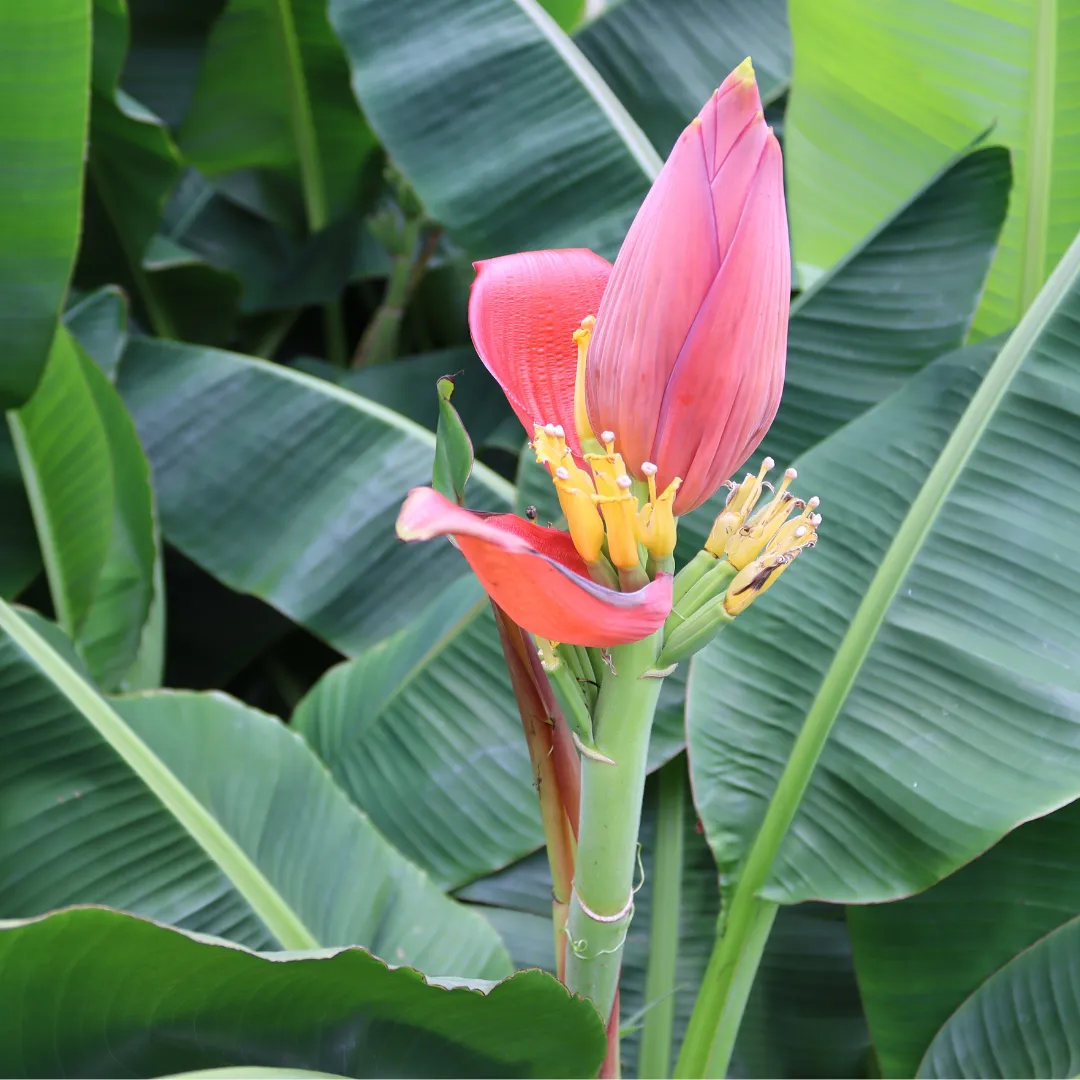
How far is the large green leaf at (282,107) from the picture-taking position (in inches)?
41.9

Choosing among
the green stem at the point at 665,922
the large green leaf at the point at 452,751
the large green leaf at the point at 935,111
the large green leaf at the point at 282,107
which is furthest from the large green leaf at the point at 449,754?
the large green leaf at the point at 282,107

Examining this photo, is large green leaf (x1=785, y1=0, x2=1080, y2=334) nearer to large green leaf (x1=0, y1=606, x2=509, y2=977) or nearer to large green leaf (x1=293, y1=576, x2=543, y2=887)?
large green leaf (x1=293, y1=576, x2=543, y2=887)

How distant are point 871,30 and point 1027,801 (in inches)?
22.4

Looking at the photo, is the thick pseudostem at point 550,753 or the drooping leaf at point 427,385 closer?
the thick pseudostem at point 550,753

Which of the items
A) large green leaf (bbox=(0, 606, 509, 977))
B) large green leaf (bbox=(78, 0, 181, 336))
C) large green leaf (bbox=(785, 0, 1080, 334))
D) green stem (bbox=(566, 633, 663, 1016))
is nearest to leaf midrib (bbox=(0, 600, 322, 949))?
large green leaf (bbox=(0, 606, 509, 977))

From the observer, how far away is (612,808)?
0.36 meters

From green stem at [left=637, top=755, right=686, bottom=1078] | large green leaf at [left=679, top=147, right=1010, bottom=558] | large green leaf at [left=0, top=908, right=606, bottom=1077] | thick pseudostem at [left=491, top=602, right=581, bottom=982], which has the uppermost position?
large green leaf at [left=679, top=147, right=1010, bottom=558]

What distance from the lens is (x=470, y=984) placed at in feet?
1.32

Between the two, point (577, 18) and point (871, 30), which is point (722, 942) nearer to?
point (871, 30)

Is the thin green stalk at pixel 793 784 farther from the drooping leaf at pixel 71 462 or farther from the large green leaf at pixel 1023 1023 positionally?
the drooping leaf at pixel 71 462

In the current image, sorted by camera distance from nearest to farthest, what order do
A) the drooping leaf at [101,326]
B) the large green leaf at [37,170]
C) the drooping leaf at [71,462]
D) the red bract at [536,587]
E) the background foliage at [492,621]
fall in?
the red bract at [536,587] → the background foliage at [492,621] → the large green leaf at [37,170] → the drooping leaf at [71,462] → the drooping leaf at [101,326]

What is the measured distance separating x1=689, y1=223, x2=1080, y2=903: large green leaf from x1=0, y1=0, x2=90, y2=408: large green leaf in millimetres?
500

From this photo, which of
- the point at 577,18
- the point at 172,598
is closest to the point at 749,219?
the point at 577,18

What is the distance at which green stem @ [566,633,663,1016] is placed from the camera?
346 millimetres
